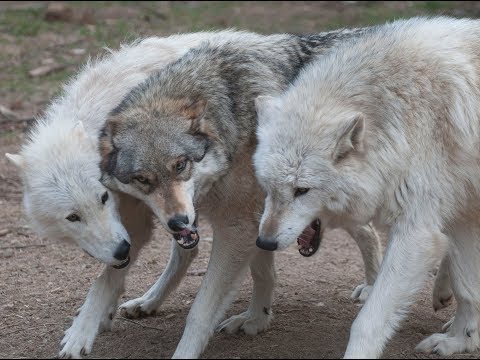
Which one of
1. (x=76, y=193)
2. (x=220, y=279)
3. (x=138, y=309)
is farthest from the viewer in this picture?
(x=138, y=309)

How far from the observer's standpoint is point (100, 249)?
5789 mm

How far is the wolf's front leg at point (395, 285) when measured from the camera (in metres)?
5.21

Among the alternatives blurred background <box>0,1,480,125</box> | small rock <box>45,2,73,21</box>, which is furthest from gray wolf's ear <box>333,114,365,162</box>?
small rock <box>45,2,73,21</box>

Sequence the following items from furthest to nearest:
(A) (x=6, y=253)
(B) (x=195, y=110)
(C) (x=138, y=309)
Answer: (A) (x=6, y=253) < (C) (x=138, y=309) < (B) (x=195, y=110)

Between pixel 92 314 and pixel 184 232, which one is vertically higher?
pixel 184 232

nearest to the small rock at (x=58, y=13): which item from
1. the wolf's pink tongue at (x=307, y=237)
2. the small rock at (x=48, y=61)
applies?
the small rock at (x=48, y=61)

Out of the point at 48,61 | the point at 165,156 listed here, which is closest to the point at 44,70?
the point at 48,61

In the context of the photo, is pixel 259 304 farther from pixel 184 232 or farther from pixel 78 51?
pixel 78 51

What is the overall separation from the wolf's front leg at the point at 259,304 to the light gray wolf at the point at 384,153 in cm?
119

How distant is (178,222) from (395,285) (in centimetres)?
133

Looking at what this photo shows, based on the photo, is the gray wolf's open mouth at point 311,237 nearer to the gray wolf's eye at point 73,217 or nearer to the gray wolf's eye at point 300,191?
the gray wolf's eye at point 300,191

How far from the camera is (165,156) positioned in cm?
555

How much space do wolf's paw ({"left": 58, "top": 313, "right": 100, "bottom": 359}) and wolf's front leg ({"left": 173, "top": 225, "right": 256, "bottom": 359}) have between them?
663 mm

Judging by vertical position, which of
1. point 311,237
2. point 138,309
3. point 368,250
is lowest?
point 138,309
